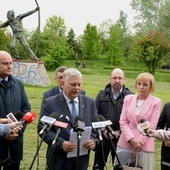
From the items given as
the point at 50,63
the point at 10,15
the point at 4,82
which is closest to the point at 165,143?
the point at 4,82

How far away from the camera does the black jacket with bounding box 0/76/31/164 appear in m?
3.92

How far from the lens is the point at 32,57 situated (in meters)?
19.9

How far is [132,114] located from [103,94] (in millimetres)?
834

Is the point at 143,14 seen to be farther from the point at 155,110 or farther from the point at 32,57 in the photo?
the point at 155,110

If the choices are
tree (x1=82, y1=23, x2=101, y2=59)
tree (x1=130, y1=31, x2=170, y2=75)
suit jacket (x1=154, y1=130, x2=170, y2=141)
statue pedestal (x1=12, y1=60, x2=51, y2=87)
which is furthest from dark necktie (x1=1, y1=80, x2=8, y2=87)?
tree (x1=82, y1=23, x2=101, y2=59)

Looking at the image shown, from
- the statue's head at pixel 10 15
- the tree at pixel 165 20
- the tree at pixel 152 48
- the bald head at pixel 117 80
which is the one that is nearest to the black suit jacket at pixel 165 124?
the bald head at pixel 117 80

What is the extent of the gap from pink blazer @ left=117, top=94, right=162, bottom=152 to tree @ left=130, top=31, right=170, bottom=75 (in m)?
33.2

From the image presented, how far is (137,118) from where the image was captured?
13.8 feet

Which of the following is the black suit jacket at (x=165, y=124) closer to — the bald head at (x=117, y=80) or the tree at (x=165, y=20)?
the bald head at (x=117, y=80)

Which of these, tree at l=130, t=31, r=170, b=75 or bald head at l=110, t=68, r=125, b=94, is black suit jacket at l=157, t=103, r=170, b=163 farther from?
tree at l=130, t=31, r=170, b=75

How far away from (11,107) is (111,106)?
1640 mm

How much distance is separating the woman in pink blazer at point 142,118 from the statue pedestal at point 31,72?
624 inches

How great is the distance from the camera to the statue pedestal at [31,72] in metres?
19.7

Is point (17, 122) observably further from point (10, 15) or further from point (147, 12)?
point (147, 12)
